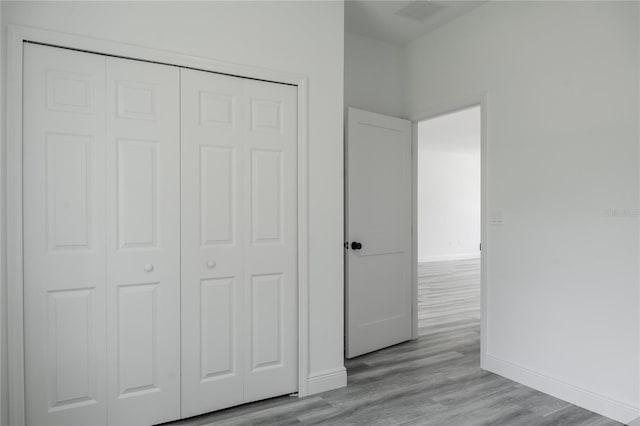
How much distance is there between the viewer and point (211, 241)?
2.48m

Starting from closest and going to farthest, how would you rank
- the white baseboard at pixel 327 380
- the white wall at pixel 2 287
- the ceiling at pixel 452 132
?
Answer: the white wall at pixel 2 287
the white baseboard at pixel 327 380
the ceiling at pixel 452 132

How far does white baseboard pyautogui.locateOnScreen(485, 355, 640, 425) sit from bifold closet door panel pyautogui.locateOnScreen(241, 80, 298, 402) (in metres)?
1.64

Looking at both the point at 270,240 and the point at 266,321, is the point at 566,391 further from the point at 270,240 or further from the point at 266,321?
the point at 270,240

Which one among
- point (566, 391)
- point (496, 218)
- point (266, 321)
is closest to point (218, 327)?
point (266, 321)

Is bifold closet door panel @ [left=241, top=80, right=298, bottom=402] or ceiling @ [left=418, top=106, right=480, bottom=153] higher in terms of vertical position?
ceiling @ [left=418, top=106, right=480, bottom=153]

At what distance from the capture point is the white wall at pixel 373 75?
368 cm

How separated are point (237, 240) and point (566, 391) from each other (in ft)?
8.01

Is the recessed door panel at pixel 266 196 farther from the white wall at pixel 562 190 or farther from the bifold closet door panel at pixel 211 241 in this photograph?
the white wall at pixel 562 190

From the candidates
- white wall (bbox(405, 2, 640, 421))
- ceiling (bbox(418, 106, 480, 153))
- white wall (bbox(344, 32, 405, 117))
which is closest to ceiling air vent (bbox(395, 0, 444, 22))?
white wall (bbox(405, 2, 640, 421))

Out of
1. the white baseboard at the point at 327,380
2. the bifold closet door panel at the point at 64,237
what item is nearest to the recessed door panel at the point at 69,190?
the bifold closet door panel at the point at 64,237

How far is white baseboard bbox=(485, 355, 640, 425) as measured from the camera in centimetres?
238

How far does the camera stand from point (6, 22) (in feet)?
6.37

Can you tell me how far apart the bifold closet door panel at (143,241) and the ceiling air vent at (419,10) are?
1995 mm

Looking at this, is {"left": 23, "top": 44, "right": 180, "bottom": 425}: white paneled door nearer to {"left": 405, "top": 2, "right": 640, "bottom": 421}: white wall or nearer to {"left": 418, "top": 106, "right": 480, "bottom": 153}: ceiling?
{"left": 405, "top": 2, "right": 640, "bottom": 421}: white wall
